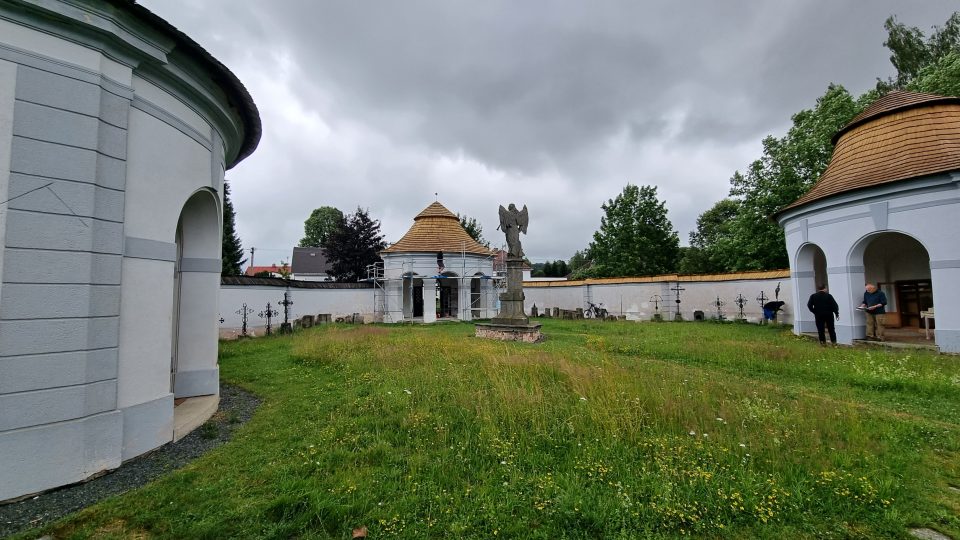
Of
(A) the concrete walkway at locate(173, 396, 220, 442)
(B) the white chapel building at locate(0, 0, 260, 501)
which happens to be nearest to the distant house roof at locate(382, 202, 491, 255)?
(A) the concrete walkway at locate(173, 396, 220, 442)

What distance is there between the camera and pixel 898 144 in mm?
9977

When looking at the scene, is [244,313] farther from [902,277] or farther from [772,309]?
[902,277]

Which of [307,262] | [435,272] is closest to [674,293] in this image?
[435,272]

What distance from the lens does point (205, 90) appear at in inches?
188

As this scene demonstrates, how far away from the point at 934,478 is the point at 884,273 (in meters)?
14.1

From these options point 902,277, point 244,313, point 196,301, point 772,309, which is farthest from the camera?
point 772,309

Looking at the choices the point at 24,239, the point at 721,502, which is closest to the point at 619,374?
the point at 721,502

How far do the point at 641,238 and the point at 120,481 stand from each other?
104 ft

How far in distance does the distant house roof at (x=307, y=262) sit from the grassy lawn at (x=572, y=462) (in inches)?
1672

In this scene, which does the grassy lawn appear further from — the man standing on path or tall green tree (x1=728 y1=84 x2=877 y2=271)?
tall green tree (x1=728 y1=84 x2=877 y2=271)

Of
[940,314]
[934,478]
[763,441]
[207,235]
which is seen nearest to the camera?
[934,478]

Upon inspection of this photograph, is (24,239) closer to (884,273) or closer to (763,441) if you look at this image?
(763,441)

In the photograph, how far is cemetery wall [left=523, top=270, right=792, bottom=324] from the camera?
16.9 m

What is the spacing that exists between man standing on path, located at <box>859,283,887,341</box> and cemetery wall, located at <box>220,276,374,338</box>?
20.4 metres
